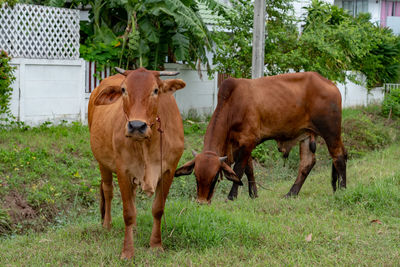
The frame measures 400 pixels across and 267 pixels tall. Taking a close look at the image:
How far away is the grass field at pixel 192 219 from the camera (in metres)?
5.46

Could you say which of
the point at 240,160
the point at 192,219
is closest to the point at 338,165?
the point at 240,160

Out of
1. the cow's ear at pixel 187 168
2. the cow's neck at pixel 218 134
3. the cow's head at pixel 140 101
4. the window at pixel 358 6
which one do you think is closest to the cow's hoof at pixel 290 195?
the cow's neck at pixel 218 134

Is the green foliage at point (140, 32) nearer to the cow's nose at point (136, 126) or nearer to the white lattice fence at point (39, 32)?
the white lattice fence at point (39, 32)

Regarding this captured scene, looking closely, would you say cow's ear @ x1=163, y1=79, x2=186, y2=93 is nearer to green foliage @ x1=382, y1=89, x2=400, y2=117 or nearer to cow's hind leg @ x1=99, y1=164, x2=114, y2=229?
cow's hind leg @ x1=99, y1=164, x2=114, y2=229

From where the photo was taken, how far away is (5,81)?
34.7 ft

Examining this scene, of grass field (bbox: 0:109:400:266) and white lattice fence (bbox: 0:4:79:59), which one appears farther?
white lattice fence (bbox: 0:4:79:59)

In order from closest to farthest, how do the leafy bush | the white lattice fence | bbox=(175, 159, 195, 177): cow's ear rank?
bbox=(175, 159, 195, 177): cow's ear → the white lattice fence → the leafy bush

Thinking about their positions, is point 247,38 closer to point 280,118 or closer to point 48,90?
point 48,90

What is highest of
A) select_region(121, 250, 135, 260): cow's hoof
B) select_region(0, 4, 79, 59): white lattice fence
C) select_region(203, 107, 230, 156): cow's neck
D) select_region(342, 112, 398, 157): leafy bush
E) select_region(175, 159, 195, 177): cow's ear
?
select_region(0, 4, 79, 59): white lattice fence

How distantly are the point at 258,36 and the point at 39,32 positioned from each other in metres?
4.48

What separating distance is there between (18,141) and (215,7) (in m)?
6.13

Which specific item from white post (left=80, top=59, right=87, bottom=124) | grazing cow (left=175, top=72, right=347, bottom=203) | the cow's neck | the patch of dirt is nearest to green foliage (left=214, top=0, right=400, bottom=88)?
white post (left=80, top=59, right=87, bottom=124)

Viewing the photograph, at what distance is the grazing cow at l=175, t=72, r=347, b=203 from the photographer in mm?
8539

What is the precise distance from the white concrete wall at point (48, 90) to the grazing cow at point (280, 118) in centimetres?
452
